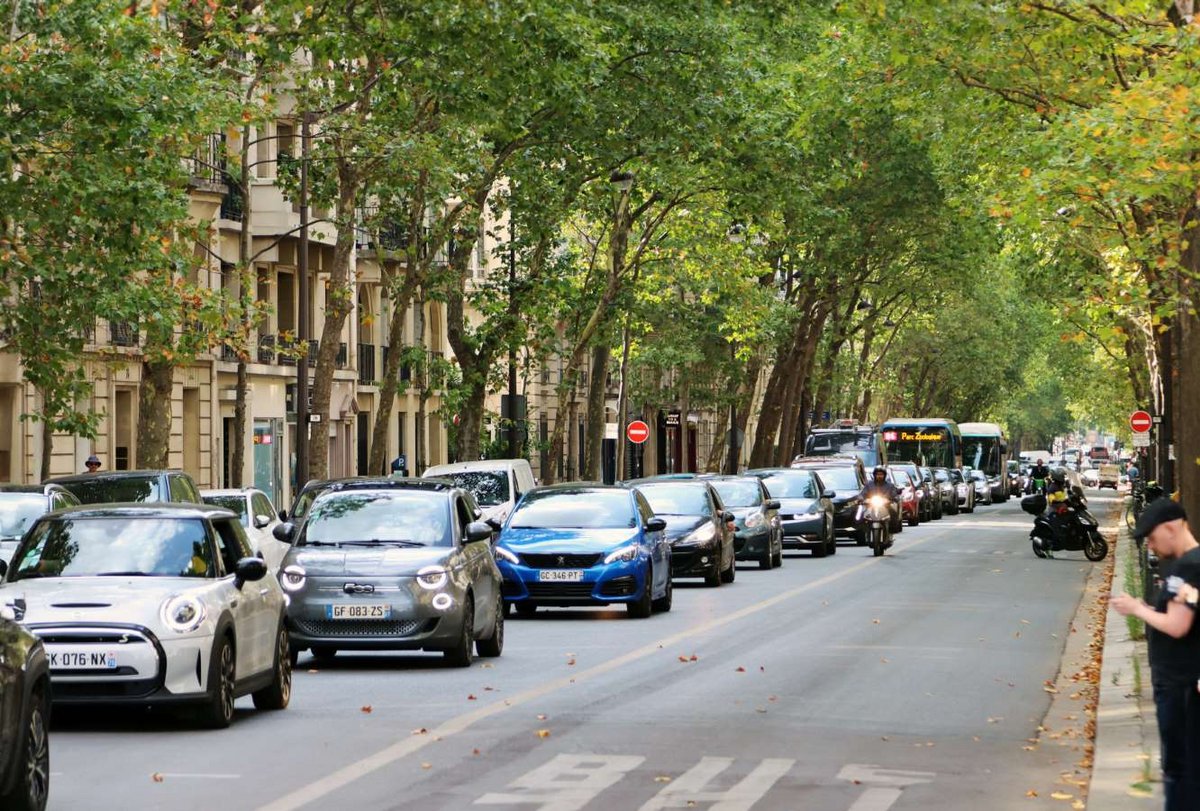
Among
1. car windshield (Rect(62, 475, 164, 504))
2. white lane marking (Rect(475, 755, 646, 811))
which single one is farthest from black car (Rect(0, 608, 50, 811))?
car windshield (Rect(62, 475, 164, 504))

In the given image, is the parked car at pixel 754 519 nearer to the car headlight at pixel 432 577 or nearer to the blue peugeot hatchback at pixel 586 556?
the blue peugeot hatchback at pixel 586 556

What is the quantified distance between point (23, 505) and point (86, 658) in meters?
9.33

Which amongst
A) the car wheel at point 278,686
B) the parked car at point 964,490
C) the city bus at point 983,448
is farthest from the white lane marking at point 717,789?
the city bus at point 983,448

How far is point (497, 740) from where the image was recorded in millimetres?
13688

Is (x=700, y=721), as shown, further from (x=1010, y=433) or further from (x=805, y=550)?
(x=1010, y=433)

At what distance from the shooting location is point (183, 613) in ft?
46.1

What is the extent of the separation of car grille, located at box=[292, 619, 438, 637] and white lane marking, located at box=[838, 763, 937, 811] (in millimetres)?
6783

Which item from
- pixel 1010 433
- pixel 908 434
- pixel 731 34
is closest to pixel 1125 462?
pixel 1010 433

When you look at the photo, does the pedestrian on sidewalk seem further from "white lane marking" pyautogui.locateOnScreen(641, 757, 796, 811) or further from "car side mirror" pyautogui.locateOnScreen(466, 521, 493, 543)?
"car side mirror" pyautogui.locateOnScreen(466, 521, 493, 543)

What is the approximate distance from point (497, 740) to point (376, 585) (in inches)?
210

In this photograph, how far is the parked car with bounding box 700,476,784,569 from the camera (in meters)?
37.5

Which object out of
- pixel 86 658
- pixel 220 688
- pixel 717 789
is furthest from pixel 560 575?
pixel 717 789

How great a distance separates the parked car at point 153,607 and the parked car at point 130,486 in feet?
30.3

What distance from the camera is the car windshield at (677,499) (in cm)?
3269
